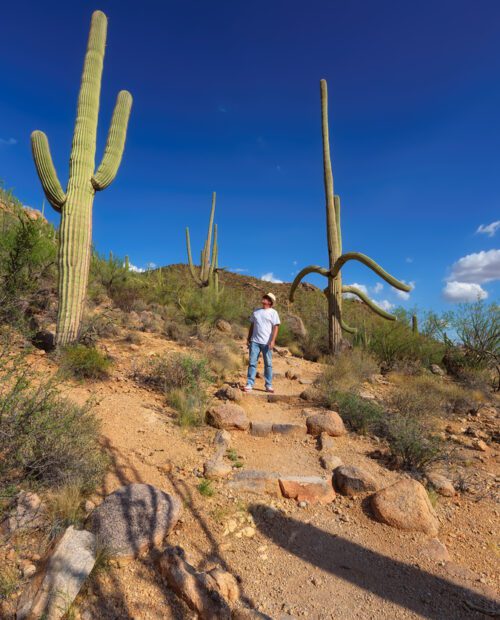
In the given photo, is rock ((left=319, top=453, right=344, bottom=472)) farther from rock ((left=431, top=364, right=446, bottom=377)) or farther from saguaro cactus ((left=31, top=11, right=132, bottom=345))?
rock ((left=431, top=364, right=446, bottom=377))

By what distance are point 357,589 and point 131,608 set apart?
1479mm

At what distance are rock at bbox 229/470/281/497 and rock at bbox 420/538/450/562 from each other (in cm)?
129

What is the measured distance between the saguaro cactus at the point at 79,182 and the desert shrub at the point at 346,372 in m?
4.62

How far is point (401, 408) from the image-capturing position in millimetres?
5621

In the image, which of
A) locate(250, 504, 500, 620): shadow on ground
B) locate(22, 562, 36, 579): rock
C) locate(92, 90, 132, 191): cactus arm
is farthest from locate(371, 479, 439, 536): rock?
locate(92, 90, 132, 191): cactus arm

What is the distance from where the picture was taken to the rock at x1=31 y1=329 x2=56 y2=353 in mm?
6277

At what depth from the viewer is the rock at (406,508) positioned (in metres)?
3.08

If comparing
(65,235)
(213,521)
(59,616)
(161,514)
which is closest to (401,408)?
(213,521)

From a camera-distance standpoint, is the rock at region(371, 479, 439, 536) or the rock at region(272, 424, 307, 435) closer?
the rock at region(371, 479, 439, 536)

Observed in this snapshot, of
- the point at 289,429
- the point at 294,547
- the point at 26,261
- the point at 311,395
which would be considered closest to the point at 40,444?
the point at 294,547

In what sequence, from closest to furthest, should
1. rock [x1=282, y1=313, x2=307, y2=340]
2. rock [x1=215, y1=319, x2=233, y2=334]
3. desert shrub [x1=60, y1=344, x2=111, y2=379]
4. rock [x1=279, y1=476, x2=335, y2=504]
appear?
1. rock [x1=279, y1=476, x2=335, y2=504]
2. desert shrub [x1=60, y1=344, x2=111, y2=379]
3. rock [x1=215, y1=319, x2=233, y2=334]
4. rock [x1=282, y1=313, x2=307, y2=340]

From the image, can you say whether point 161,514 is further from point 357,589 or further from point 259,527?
point 357,589

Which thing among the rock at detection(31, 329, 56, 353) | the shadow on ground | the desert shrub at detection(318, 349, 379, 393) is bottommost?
the shadow on ground

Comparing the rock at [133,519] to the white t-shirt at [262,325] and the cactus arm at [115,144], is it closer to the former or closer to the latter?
the white t-shirt at [262,325]
